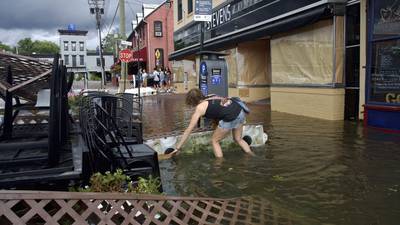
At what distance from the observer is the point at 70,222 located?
3127 millimetres

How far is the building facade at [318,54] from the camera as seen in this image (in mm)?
9609

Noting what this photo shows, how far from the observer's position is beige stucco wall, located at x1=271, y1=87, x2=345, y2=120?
11273mm

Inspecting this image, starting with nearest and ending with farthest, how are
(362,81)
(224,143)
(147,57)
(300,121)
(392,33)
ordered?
(224,143)
(392,33)
(362,81)
(300,121)
(147,57)

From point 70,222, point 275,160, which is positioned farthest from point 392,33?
point 70,222

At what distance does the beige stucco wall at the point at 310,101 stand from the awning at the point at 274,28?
1808 millimetres

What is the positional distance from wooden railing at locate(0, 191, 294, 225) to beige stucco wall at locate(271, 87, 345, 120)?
7.39 metres

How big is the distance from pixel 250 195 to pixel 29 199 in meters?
2.88

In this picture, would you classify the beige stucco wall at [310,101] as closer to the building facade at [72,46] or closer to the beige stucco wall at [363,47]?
the beige stucco wall at [363,47]

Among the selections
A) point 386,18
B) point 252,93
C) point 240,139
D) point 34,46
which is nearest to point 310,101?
point 386,18

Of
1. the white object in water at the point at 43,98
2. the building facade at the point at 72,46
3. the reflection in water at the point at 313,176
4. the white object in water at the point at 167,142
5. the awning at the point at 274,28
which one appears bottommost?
the reflection in water at the point at 313,176

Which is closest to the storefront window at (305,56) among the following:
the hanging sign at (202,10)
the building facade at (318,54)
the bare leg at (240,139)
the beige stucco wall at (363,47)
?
the building facade at (318,54)

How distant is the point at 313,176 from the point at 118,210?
11.2 feet

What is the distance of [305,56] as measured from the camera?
12.6m

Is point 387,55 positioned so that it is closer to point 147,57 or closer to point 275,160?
point 275,160
